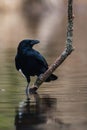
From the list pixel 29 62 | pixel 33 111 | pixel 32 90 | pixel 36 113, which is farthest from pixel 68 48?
pixel 36 113

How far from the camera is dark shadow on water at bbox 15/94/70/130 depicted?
9336mm

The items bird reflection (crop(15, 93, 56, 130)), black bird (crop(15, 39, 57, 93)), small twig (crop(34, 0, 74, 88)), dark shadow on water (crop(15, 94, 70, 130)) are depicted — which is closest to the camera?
dark shadow on water (crop(15, 94, 70, 130))

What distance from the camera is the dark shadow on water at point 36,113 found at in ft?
30.6

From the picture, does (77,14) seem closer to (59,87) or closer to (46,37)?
(46,37)

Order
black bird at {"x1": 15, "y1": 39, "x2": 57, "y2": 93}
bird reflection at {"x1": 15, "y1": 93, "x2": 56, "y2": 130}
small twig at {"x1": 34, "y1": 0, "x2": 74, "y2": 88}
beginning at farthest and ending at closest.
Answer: black bird at {"x1": 15, "y1": 39, "x2": 57, "y2": 93}, small twig at {"x1": 34, "y1": 0, "x2": 74, "y2": 88}, bird reflection at {"x1": 15, "y1": 93, "x2": 56, "y2": 130}

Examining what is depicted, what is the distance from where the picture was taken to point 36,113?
1041 cm

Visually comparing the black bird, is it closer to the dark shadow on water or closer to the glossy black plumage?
the glossy black plumage

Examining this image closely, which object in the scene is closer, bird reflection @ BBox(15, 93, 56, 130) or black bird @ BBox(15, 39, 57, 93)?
bird reflection @ BBox(15, 93, 56, 130)

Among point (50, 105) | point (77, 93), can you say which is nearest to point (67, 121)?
point (50, 105)

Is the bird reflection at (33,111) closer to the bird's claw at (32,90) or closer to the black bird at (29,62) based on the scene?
the bird's claw at (32,90)

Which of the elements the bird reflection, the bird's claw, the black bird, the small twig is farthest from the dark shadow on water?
the black bird

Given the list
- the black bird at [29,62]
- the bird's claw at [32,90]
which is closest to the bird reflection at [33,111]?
the bird's claw at [32,90]

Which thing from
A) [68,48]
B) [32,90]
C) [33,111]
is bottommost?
[32,90]

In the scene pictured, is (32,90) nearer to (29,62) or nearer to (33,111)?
(29,62)
